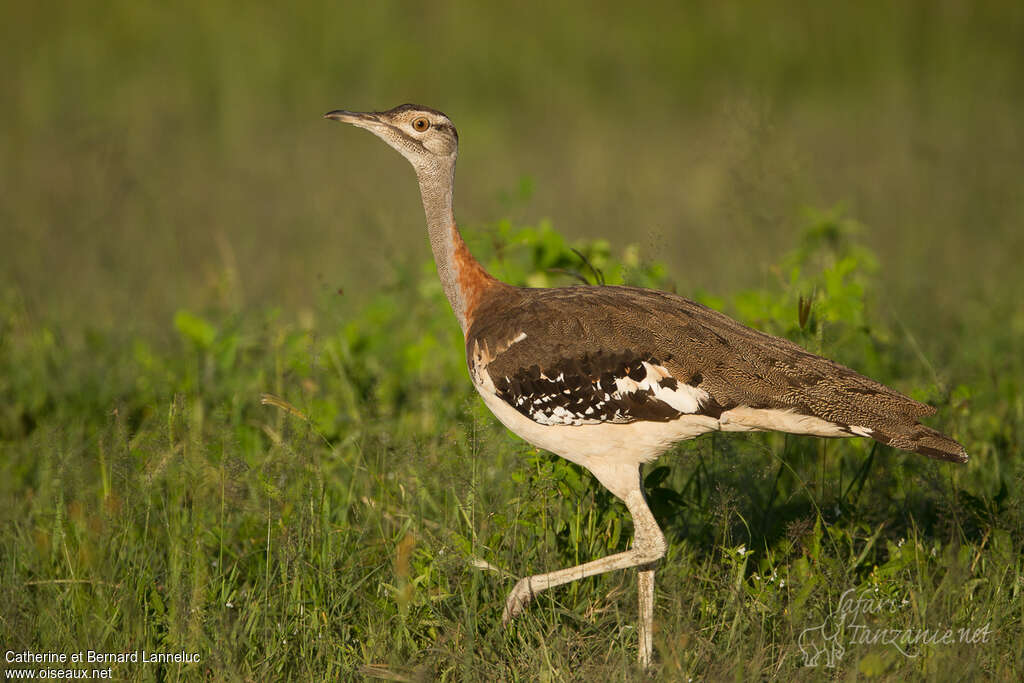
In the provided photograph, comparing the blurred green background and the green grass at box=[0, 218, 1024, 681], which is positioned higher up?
the blurred green background

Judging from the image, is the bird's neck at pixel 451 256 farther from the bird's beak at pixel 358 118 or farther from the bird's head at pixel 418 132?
the bird's beak at pixel 358 118

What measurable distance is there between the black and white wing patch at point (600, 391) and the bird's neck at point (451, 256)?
0.48 meters

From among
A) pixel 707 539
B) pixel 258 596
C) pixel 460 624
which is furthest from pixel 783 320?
pixel 258 596

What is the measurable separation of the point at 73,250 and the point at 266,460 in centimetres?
419

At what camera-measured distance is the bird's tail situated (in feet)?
10.1

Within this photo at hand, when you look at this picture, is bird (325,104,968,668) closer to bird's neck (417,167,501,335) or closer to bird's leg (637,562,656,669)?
bird's leg (637,562,656,669)

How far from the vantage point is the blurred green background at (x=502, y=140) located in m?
6.72

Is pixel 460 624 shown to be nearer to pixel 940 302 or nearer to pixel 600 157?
pixel 940 302

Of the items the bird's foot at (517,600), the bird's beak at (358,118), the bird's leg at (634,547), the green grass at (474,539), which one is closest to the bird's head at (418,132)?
the bird's beak at (358,118)

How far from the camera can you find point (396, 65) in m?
11.1

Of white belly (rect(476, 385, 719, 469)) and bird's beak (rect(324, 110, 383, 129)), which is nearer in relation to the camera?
white belly (rect(476, 385, 719, 469))

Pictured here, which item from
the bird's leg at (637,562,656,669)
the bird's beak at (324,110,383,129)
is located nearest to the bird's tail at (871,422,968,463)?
the bird's leg at (637,562,656,669)

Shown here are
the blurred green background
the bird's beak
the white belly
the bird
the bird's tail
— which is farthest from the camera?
the blurred green background

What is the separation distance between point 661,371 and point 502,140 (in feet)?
22.8
